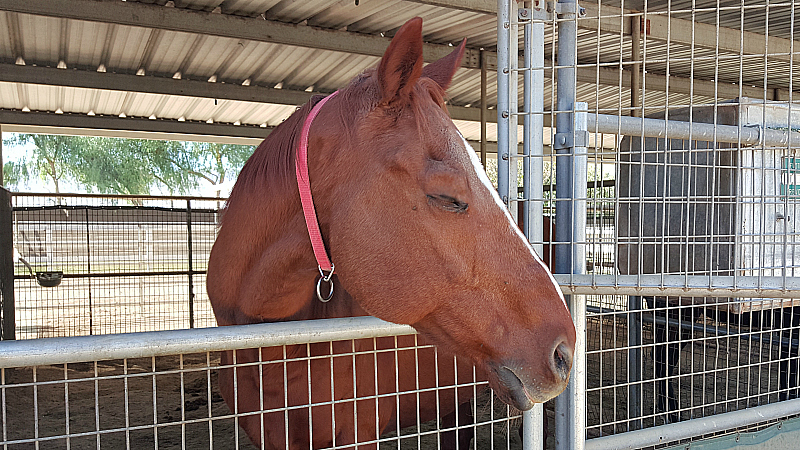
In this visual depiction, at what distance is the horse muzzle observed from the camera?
1272 mm

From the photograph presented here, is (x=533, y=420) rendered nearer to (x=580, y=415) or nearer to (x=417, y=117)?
(x=580, y=415)

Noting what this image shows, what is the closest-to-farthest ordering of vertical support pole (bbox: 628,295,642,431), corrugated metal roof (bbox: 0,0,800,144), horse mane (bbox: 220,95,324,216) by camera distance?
horse mane (bbox: 220,95,324,216) < vertical support pole (bbox: 628,295,642,431) < corrugated metal roof (bbox: 0,0,800,144)

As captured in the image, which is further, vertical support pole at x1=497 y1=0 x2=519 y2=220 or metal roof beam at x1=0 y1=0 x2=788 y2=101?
metal roof beam at x1=0 y1=0 x2=788 y2=101

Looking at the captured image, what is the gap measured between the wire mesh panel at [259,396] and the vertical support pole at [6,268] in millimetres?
498

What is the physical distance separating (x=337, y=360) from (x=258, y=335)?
633mm

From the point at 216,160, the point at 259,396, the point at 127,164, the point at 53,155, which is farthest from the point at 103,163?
the point at 259,396

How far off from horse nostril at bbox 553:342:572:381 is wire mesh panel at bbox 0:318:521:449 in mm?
333

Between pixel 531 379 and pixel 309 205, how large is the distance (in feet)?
2.49

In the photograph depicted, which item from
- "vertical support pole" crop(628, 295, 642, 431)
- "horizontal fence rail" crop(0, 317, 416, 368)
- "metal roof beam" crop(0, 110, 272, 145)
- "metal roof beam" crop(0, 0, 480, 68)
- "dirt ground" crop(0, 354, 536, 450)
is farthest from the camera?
"metal roof beam" crop(0, 110, 272, 145)

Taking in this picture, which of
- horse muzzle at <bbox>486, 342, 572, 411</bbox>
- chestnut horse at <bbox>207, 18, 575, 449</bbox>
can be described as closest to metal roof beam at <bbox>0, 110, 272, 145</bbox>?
chestnut horse at <bbox>207, 18, 575, 449</bbox>

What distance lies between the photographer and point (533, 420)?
1.73 meters

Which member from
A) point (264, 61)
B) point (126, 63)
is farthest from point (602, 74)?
point (126, 63)

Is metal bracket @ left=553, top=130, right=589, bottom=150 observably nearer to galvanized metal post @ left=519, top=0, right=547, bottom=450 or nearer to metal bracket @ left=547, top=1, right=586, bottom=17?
galvanized metal post @ left=519, top=0, right=547, bottom=450

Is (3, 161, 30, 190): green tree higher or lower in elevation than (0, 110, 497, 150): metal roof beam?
higher
